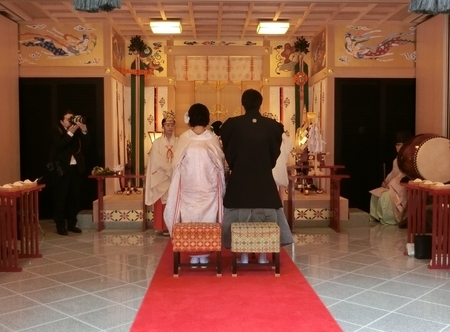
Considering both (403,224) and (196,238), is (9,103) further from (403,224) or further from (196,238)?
(403,224)

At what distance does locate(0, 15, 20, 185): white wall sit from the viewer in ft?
25.7

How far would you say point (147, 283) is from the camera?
475cm

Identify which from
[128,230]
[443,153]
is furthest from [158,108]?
[443,153]

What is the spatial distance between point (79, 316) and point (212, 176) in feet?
6.26

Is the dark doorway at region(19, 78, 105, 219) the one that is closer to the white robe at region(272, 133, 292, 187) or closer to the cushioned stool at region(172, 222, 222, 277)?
the white robe at region(272, 133, 292, 187)

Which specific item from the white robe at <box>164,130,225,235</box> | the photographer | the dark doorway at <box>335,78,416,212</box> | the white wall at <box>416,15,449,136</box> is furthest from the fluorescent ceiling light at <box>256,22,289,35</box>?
the white robe at <box>164,130,225,235</box>

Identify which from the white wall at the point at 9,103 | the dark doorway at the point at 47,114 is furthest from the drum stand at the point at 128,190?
the white wall at the point at 9,103

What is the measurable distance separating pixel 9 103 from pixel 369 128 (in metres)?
5.52

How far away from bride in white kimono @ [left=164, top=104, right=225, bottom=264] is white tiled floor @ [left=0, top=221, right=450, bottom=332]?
64 centimetres

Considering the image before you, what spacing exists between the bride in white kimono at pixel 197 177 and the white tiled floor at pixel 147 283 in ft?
2.10

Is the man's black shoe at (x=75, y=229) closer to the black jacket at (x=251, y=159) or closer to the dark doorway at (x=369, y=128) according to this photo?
the black jacket at (x=251, y=159)

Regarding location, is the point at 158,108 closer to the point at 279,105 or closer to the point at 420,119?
the point at 279,105

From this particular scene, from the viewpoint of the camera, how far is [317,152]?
8.41 m

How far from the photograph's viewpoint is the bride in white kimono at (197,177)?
522cm
